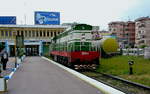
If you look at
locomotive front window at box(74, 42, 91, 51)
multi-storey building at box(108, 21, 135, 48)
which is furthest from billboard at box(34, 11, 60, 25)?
locomotive front window at box(74, 42, 91, 51)

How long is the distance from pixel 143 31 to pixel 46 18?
156 feet

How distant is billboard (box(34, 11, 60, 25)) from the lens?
83.6 metres

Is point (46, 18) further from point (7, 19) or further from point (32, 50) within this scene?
point (7, 19)

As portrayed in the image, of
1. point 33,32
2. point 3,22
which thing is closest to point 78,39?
point 3,22

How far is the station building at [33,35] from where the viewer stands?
3344 inches

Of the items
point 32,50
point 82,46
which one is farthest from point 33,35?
point 82,46

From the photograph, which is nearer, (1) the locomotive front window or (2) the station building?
(1) the locomotive front window

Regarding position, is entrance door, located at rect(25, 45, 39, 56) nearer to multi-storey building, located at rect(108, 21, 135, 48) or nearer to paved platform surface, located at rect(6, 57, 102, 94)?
multi-storey building, located at rect(108, 21, 135, 48)

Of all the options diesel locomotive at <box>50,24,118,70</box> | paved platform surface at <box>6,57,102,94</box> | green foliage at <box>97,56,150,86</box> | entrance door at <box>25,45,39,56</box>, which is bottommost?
entrance door at <box>25,45,39,56</box>

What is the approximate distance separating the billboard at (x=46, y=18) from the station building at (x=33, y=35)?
143 inches

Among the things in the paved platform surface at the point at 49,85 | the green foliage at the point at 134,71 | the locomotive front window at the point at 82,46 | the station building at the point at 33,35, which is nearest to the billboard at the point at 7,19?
the station building at the point at 33,35

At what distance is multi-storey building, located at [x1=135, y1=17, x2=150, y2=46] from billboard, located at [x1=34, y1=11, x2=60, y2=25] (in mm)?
40533

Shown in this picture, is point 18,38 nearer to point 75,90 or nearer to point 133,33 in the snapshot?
point 75,90

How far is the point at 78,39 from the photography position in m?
24.4
